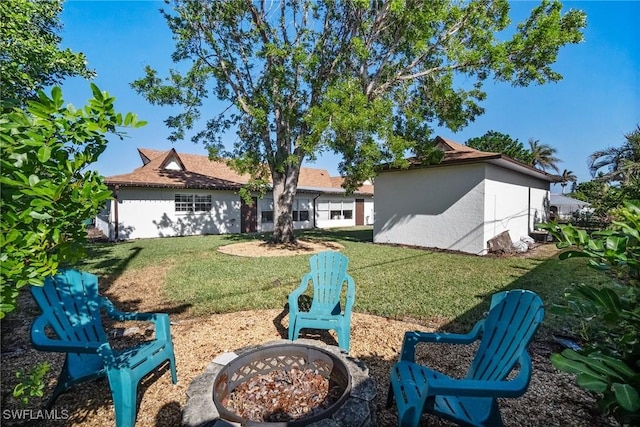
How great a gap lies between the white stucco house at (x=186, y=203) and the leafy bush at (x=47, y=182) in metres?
12.2

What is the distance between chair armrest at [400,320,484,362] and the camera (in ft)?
7.34

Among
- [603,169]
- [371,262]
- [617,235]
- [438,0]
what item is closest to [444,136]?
[438,0]

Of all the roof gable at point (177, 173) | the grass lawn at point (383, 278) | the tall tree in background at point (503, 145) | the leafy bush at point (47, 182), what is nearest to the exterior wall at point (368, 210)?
the roof gable at point (177, 173)

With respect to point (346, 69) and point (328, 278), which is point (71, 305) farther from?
point (346, 69)

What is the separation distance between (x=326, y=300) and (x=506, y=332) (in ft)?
6.99

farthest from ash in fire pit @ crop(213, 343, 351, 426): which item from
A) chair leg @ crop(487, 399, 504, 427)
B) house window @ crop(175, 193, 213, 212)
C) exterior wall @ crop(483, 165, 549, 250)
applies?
house window @ crop(175, 193, 213, 212)

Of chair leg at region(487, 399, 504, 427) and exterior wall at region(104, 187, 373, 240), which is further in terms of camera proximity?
exterior wall at region(104, 187, 373, 240)

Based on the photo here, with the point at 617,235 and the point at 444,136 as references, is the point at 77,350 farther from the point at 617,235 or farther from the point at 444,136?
the point at 444,136

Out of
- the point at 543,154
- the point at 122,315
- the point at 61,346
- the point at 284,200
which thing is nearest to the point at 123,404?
the point at 61,346

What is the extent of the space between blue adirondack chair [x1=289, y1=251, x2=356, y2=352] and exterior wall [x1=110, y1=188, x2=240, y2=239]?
13.8 m

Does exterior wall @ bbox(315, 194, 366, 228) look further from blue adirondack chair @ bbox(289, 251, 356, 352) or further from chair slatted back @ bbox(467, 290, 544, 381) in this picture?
chair slatted back @ bbox(467, 290, 544, 381)

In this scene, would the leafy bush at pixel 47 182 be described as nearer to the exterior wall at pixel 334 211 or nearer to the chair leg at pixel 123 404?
the chair leg at pixel 123 404

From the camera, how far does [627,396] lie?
0.90 meters

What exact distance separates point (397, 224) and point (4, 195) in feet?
39.6
